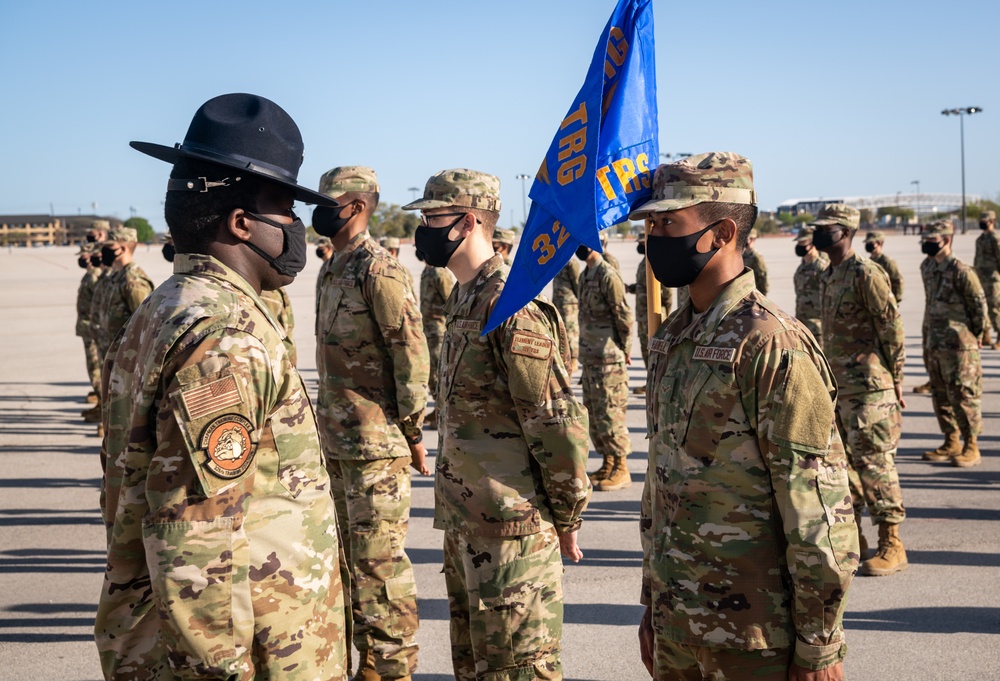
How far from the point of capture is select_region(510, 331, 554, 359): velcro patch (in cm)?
345

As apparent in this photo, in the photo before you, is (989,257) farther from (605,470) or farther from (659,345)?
(659,345)

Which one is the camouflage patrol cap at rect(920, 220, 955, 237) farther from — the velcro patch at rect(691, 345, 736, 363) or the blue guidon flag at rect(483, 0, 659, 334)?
the velcro patch at rect(691, 345, 736, 363)

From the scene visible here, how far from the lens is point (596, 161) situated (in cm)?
328

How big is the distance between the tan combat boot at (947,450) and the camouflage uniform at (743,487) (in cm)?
697

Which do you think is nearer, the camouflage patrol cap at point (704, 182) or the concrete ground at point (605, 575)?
the camouflage patrol cap at point (704, 182)

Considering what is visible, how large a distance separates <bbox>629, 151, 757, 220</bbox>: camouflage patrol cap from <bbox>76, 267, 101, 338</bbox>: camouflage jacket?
1181cm

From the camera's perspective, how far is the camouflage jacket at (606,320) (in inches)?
356

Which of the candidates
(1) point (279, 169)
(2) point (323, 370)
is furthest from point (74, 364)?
(1) point (279, 169)

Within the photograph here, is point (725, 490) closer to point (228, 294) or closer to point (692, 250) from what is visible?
point (692, 250)

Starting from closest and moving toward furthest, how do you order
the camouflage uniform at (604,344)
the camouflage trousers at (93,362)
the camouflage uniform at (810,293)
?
the camouflage uniform at (604,344) → the camouflage trousers at (93,362) → the camouflage uniform at (810,293)

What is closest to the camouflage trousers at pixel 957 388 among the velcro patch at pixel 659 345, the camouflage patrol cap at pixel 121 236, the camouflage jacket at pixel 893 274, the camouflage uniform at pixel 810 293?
the camouflage jacket at pixel 893 274

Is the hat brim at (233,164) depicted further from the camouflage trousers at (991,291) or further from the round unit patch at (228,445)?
the camouflage trousers at (991,291)

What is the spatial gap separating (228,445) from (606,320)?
733cm

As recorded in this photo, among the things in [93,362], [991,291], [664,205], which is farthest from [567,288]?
[664,205]
